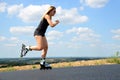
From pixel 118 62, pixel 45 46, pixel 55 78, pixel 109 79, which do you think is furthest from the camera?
pixel 118 62

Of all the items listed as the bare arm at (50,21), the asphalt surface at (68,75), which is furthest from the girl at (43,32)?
the asphalt surface at (68,75)

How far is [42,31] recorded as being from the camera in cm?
1244

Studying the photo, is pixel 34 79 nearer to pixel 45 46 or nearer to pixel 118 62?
pixel 45 46

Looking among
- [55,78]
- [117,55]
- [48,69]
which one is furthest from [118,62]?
[55,78]

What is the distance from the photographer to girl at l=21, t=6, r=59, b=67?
40.3 feet

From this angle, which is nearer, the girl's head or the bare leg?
the bare leg

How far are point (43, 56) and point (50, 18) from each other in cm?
132

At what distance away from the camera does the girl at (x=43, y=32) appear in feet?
40.3

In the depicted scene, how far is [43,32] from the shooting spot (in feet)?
40.8

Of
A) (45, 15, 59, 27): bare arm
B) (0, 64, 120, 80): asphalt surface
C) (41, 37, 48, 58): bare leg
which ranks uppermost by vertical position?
(45, 15, 59, 27): bare arm

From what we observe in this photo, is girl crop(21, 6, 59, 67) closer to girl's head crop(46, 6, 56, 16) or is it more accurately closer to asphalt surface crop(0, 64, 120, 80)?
girl's head crop(46, 6, 56, 16)

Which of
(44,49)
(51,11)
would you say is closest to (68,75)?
(44,49)

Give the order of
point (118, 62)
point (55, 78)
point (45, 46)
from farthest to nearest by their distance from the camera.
Answer: point (118, 62) < point (45, 46) < point (55, 78)

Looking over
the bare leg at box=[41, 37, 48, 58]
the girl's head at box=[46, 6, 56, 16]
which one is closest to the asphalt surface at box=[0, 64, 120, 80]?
the bare leg at box=[41, 37, 48, 58]
